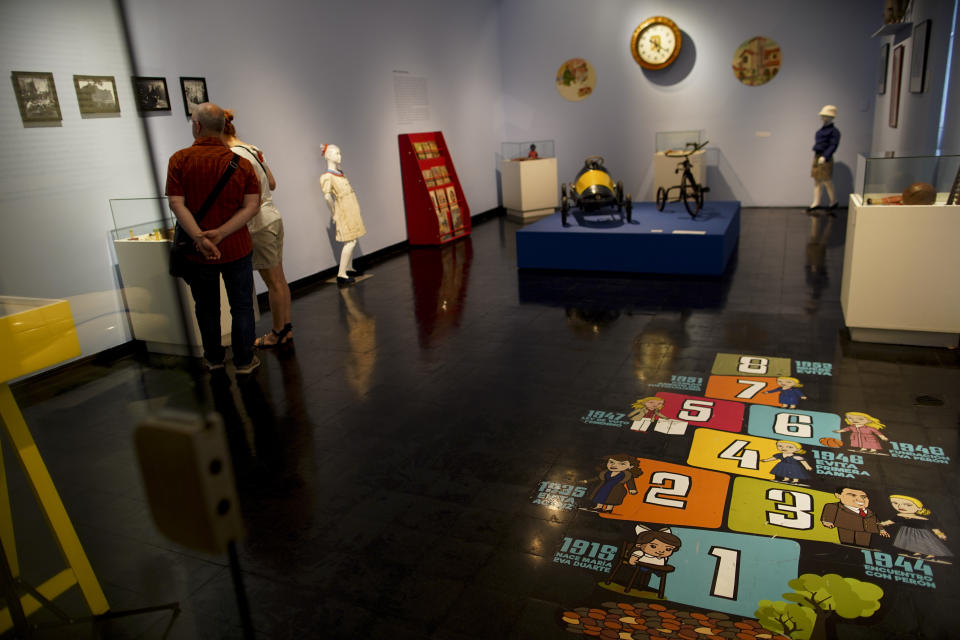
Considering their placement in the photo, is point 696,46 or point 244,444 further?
point 696,46

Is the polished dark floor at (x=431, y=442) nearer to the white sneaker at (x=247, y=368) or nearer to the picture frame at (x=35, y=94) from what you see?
the white sneaker at (x=247, y=368)

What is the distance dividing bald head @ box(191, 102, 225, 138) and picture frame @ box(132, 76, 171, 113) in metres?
1.98

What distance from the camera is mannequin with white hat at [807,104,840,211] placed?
32.0 ft

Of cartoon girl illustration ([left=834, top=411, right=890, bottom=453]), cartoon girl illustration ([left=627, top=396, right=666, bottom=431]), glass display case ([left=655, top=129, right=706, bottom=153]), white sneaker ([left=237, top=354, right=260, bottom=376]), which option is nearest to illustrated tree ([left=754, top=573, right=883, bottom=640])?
cartoon girl illustration ([left=834, top=411, right=890, bottom=453])

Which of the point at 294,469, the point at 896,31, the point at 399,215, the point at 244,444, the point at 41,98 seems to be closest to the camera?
the point at 41,98

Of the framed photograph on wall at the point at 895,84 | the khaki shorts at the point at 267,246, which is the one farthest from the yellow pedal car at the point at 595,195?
the khaki shorts at the point at 267,246

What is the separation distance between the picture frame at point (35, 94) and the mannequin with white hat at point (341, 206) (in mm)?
5367

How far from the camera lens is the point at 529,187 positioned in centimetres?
1131

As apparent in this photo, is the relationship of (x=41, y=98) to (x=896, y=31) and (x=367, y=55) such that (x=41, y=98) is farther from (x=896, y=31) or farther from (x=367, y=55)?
(x=896, y=31)

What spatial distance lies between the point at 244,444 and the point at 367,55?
6428 mm

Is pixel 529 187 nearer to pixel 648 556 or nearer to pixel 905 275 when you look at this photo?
pixel 905 275

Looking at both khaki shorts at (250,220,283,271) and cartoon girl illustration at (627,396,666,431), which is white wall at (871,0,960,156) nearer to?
cartoon girl illustration at (627,396,666,431)

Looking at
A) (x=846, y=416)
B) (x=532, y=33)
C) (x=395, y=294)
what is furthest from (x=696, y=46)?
(x=846, y=416)

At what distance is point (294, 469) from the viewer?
3420mm
